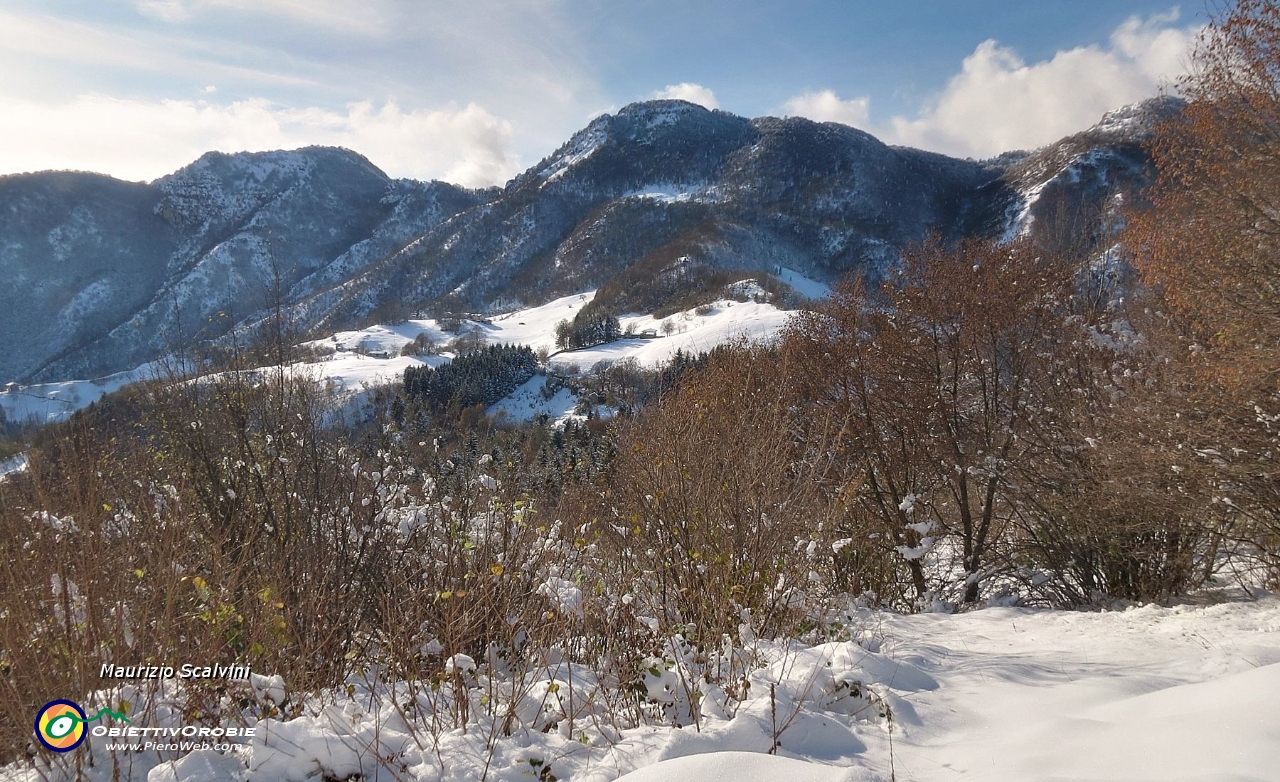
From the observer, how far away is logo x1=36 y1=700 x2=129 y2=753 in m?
2.63

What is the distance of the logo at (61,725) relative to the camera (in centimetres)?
263

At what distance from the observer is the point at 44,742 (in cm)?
261

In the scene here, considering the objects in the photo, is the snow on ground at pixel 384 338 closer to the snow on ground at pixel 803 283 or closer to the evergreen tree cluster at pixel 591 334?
the evergreen tree cluster at pixel 591 334

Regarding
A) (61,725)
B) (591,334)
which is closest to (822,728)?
(61,725)

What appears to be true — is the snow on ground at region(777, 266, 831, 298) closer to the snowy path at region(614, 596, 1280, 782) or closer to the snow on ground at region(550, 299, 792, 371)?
the snow on ground at region(550, 299, 792, 371)

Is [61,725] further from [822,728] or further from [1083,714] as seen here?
[1083,714]

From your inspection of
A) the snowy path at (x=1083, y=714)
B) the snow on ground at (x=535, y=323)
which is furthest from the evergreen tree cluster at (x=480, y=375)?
the snowy path at (x=1083, y=714)

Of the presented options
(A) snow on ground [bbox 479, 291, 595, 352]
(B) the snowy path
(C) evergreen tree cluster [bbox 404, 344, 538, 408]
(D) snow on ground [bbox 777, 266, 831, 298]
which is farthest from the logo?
(D) snow on ground [bbox 777, 266, 831, 298]

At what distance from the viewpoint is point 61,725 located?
268cm

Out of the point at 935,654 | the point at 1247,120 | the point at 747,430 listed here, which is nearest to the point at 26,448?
the point at 747,430

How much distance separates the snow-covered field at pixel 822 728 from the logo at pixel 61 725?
0.55 feet

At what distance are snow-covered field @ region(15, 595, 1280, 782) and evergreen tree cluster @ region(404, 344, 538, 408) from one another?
266 feet

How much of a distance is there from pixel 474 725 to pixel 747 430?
455cm

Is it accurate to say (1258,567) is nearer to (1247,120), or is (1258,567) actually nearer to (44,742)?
(1247,120)
